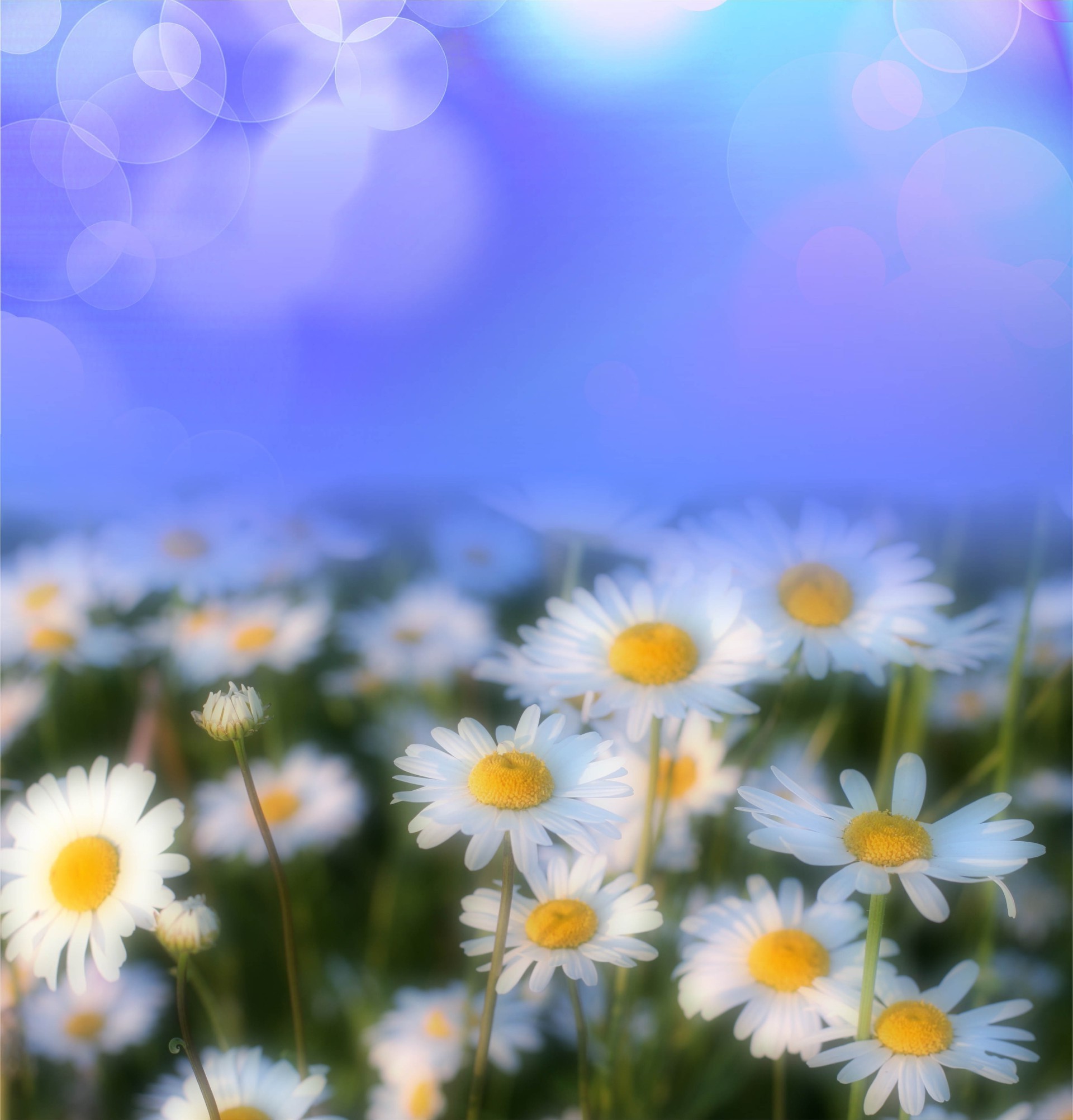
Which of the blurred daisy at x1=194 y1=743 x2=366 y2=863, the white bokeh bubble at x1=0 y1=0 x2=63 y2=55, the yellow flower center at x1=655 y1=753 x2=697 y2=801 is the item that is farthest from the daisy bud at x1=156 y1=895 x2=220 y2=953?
the white bokeh bubble at x1=0 y1=0 x2=63 y2=55

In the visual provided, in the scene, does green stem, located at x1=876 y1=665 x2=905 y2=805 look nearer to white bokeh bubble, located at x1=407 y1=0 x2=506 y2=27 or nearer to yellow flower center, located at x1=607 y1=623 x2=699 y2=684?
yellow flower center, located at x1=607 y1=623 x2=699 y2=684

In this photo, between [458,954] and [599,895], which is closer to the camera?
[599,895]

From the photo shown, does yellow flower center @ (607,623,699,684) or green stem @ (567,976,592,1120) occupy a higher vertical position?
yellow flower center @ (607,623,699,684)

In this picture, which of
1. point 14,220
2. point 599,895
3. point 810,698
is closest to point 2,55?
point 14,220

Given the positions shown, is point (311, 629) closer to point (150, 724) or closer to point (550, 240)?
point (150, 724)

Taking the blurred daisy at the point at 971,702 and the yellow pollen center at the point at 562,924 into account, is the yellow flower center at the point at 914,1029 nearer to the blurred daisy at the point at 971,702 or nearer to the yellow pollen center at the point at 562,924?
the yellow pollen center at the point at 562,924

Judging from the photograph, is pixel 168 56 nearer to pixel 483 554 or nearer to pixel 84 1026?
pixel 483 554

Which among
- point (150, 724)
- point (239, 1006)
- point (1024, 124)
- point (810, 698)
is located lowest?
point (239, 1006)
